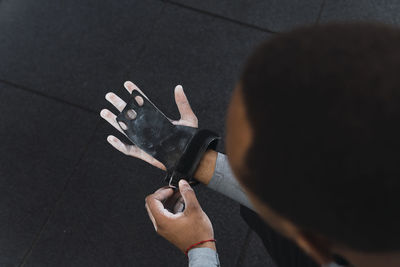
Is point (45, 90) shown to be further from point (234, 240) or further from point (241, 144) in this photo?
point (241, 144)

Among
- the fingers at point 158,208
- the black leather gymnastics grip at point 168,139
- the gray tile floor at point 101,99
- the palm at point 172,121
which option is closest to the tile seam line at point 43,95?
the gray tile floor at point 101,99

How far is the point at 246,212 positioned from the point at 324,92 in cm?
63

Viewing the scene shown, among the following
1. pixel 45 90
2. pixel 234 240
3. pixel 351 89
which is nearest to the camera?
pixel 351 89

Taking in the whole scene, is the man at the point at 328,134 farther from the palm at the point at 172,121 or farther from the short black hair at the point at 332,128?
the palm at the point at 172,121

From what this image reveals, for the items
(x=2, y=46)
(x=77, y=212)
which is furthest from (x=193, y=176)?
(x=2, y=46)

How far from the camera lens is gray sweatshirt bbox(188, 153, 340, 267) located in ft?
2.79

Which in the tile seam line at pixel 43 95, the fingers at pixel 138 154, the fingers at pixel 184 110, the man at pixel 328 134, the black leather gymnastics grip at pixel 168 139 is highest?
the man at pixel 328 134

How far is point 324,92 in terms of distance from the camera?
34 centimetres

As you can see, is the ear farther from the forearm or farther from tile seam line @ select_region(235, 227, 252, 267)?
tile seam line @ select_region(235, 227, 252, 267)

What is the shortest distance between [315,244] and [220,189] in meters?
0.47

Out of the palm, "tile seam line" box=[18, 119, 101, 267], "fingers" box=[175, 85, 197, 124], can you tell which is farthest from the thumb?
"tile seam line" box=[18, 119, 101, 267]

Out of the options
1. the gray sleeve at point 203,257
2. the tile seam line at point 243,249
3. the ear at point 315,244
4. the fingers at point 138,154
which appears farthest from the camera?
the tile seam line at point 243,249

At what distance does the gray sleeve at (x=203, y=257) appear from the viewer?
845mm

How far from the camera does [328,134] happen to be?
345mm
